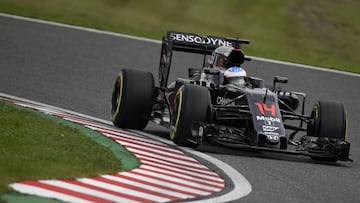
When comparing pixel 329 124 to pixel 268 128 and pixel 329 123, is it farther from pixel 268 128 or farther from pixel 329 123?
pixel 268 128

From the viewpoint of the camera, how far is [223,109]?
46.9ft

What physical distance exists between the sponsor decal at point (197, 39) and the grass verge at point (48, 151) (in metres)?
2.64

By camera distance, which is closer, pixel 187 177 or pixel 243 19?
pixel 187 177

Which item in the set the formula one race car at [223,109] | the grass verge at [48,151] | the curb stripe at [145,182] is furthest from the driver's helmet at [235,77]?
the grass verge at [48,151]

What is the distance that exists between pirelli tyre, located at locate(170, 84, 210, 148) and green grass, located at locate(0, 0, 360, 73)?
10.8 meters

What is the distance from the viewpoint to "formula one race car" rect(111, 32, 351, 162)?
540 inches

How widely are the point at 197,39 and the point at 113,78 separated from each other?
4742 mm

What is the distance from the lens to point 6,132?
11.8 meters

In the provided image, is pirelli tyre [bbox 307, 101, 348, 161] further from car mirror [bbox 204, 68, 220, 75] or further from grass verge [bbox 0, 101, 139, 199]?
grass verge [bbox 0, 101, 139, 199]

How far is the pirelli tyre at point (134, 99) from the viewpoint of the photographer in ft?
49.6

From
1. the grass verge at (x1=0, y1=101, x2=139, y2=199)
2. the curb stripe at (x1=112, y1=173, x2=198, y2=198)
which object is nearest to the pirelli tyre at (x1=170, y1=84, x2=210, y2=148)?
the grass verge at (x1=0, y1=101, x2=139, y2=199)

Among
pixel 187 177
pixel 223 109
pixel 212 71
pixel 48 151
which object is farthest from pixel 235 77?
pixel 48 151

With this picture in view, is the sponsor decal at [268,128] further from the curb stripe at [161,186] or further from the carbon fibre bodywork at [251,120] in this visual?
the curb stripe at [161,186]

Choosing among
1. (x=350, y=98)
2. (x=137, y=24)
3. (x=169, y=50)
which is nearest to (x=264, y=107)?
(x=169, y=50)
